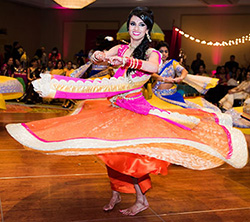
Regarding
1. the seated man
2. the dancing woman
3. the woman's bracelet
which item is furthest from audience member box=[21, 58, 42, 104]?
the woman's bracelet

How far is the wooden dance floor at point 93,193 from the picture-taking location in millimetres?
2611

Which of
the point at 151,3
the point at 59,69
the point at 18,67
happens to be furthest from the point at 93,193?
the point at 151,3

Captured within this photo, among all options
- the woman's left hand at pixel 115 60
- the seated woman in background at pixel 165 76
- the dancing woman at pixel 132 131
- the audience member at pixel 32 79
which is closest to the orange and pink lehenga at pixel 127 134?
the dancing woman at pixel 132 131

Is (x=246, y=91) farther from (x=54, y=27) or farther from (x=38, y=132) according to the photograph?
(x=54, y=27)

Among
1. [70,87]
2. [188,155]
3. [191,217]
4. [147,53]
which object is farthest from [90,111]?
[191,217]

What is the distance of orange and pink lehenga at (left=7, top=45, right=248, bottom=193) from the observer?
217 centimetres

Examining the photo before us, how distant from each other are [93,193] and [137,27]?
1.37m

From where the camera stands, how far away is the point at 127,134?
2.23 m

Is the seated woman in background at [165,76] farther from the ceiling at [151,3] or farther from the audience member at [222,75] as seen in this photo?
the ceiling at [151,3]

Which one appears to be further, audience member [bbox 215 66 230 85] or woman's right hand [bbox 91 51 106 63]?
audience member [bbox 215 66 230 85]

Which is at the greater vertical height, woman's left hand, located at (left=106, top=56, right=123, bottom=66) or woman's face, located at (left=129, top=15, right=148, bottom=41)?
woman's face, located at (left=129, top=15, right=148, bottom=41)

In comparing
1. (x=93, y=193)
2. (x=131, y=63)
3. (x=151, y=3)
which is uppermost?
(x=151, y=3)

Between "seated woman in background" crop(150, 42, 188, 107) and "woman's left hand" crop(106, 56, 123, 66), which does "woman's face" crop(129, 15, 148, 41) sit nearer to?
"woman's left hand" crop(106, 56, 123, 66)

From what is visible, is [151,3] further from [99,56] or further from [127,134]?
[127,134]
